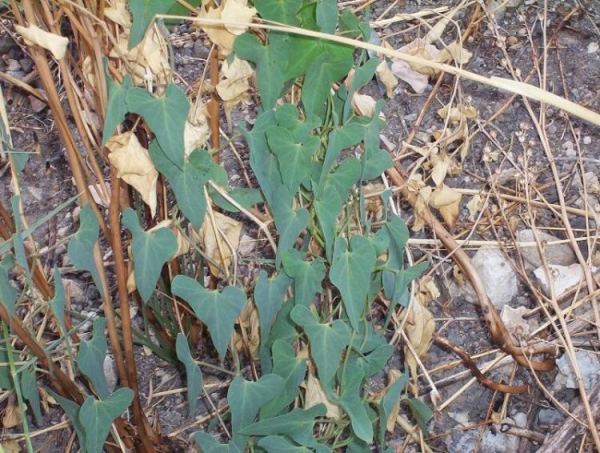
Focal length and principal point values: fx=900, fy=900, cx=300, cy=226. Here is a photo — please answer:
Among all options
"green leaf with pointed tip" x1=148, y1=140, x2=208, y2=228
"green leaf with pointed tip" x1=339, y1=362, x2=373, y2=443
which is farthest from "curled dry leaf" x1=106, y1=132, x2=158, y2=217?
"green leaf with pointed tip" x1=339, y1=362, x2=373, y2=443

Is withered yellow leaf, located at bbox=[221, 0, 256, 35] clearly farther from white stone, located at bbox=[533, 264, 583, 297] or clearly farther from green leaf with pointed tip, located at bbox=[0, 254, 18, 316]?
white stone, located at bbox=[533, 264, 583, 297]

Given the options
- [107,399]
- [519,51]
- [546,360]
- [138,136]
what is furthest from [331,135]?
[519,51]

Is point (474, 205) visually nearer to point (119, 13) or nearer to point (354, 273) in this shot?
point (354, 273)

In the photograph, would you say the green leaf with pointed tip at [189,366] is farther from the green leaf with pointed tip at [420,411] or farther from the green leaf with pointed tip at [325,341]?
the green leaf with pointed tip at [420,411]

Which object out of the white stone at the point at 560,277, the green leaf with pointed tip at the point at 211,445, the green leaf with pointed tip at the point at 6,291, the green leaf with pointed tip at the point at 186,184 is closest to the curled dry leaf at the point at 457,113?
the white stone at the point at 560,277

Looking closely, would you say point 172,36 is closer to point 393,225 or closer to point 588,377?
point 393,225

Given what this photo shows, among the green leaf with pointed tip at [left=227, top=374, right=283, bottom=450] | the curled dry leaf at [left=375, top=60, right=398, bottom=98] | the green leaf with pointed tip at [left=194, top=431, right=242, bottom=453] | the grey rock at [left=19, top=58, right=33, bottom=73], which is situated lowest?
the green leaf with pointed tip at [left=194, top=431, right=242, bottom=453]
